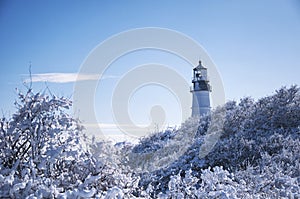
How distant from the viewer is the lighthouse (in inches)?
948

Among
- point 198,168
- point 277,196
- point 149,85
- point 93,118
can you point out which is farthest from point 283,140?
point 93,118

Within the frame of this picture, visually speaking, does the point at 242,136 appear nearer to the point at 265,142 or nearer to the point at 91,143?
the point at 265,142

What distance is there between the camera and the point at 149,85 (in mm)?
11484

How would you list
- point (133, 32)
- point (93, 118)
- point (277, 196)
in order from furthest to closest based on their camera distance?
1. point (133, 32)
2. point (277, 196)
3. point (93, 118)

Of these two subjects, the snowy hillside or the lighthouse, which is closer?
the snowy hillside

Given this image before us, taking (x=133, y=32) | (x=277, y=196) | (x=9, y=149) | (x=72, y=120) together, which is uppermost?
(x=133, y=32)

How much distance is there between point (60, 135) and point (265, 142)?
362 inches

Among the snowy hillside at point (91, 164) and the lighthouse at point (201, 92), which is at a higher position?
the lighthouse at point (201, 92)

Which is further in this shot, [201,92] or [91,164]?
[201,92]

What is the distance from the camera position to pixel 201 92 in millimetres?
24125

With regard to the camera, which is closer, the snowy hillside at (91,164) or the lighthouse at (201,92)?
the snowy hillside at (91,164)

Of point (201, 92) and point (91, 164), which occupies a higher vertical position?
point (201, 92)

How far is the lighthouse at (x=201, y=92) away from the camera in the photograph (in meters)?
24.1

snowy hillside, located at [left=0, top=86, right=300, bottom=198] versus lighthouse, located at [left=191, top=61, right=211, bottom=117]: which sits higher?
lighthouse, located at [left=191, top=61, right=211, bottom=117]
